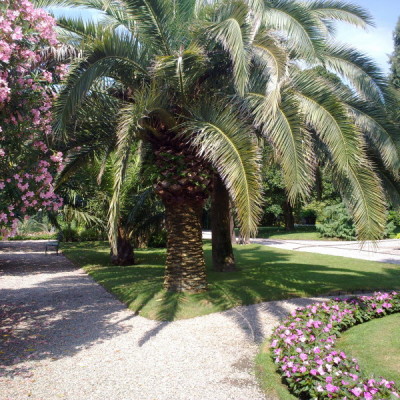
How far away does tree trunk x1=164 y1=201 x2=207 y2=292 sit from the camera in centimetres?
763

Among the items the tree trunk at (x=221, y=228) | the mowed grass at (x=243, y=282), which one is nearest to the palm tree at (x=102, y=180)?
the mowed grass at (x=243, y=282)

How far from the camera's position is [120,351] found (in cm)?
529

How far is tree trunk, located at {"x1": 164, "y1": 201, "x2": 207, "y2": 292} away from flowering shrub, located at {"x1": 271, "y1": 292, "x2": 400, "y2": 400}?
2.19 metres

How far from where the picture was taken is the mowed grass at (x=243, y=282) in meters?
7.23

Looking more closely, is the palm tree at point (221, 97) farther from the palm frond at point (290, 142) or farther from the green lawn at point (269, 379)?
the green lawn at point (269, 379)

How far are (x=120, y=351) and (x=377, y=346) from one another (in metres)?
3.21

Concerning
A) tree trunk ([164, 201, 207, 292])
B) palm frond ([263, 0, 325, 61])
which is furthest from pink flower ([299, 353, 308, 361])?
palm frond ([263, 0, 325, 61])

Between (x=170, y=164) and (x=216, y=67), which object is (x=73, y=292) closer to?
(x=170, y=164)

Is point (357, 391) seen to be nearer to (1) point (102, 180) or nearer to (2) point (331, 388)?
(2) point (331, 388)

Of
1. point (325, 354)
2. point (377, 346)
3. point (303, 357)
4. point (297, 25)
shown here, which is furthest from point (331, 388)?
point (297, 25)

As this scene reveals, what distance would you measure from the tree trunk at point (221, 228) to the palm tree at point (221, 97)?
268 centimetres

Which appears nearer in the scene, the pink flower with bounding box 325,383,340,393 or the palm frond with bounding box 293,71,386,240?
the pink flower with bounding box 325,383,340,393

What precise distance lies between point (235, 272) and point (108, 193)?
15.9 ft

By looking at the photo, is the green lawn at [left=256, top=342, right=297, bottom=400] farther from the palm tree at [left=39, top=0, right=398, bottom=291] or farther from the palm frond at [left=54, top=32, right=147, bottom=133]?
the palm frond at [left=54, top=32, right=147, bottom=133]
